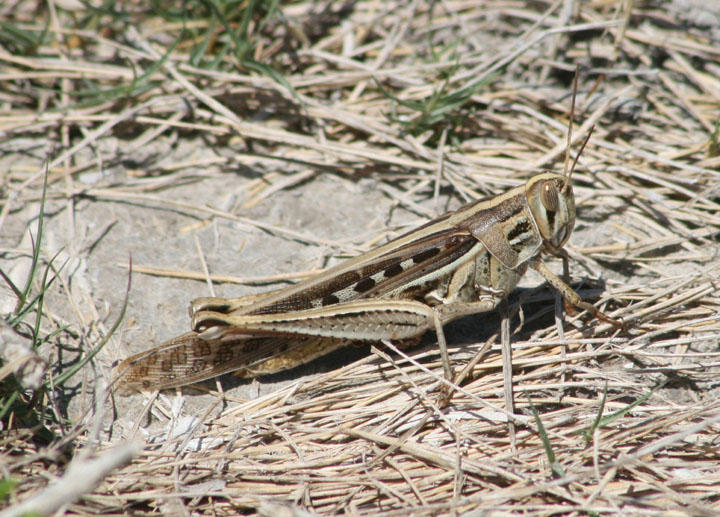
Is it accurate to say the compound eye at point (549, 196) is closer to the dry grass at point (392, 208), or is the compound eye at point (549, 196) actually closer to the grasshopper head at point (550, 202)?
the grasshopper head at point (550, 202)

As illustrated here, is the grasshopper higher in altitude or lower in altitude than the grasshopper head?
lower

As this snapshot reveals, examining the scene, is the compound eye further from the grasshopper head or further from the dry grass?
the dry grass

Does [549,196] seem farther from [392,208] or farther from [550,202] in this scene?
[392,208]

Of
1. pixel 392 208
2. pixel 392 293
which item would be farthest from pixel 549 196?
pixel 392 208

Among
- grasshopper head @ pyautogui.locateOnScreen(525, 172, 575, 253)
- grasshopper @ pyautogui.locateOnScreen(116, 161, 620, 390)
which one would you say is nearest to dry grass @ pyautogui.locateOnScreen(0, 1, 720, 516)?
grasshopper @ pyautogui.locateOnScreen(116, 161, 620, 390)

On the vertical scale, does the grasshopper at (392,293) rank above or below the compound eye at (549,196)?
below

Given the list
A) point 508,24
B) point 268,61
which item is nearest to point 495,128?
point 508,24

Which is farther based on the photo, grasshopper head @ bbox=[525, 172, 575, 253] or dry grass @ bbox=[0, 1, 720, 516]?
grasshopper head @ bbox=[525, 172, 575, 253]

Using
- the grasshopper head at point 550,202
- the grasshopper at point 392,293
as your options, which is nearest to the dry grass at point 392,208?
the grasshopper at point 392,293
